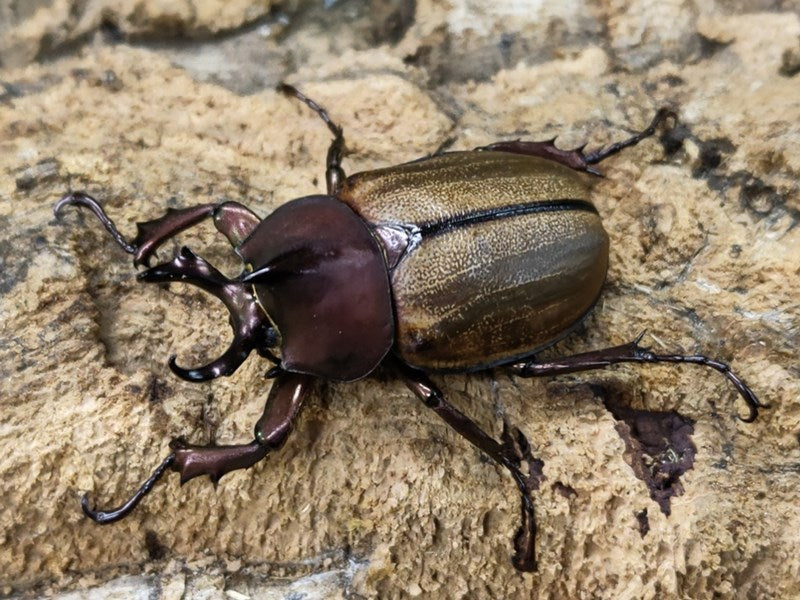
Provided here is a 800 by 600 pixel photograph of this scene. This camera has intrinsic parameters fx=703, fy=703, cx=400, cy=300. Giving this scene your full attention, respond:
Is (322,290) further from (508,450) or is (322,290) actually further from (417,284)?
(508,450)

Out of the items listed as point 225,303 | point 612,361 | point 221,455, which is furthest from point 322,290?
point 612,361

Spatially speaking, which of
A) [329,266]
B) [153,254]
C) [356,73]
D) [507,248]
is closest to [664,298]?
[507,248]

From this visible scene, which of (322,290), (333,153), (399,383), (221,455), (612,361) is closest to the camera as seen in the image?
(221,455)

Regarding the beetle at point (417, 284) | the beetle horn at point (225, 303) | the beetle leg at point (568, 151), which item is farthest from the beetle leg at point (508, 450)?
the beetle leg at point (568, 151)

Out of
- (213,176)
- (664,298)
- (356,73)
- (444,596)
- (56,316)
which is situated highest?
(356,73)

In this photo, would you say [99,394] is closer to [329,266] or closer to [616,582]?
[329,266]

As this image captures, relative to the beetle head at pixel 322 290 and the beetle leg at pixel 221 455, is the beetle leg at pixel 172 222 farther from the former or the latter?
the beetle leg at pixel 221 455

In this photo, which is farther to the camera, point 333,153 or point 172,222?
point 333,153
